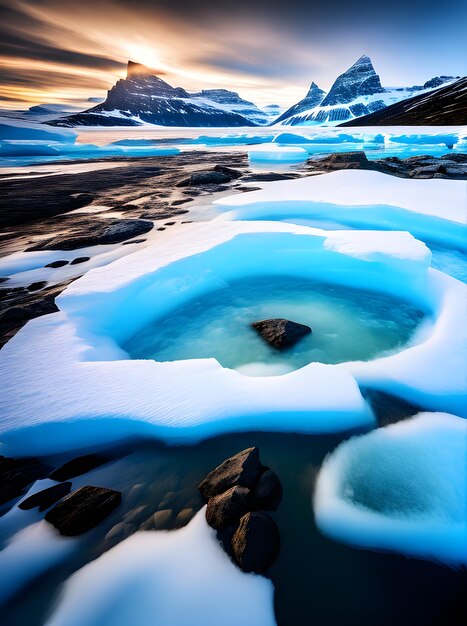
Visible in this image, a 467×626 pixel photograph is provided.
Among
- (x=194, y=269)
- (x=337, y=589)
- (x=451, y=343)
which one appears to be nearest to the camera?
(x=337, y=589)

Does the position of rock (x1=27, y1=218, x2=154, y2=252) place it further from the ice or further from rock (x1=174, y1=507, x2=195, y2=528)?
the ice

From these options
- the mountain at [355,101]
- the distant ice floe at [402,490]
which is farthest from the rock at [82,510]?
the mountain at [355,101]

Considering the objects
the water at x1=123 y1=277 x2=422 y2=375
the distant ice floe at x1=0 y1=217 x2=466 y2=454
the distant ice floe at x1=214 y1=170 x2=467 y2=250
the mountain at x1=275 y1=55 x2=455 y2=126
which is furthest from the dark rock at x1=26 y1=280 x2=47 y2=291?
→ the mountain at x1=275 y1=55 x2=455 y2=126

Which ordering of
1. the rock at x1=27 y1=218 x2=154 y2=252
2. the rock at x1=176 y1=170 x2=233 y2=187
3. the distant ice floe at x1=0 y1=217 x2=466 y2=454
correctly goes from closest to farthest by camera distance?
the distant ice floe at x1=0 y1=217 x2=466 y2=454, the rock at x1=27 y1=218 x2=154 y2=252, the rock at x1=176 y1=170 x2=233 y2=187

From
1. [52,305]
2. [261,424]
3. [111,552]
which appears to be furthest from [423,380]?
[52,305]

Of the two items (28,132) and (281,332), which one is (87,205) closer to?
(281,332)

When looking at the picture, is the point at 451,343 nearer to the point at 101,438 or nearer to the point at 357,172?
the point at 101,438
